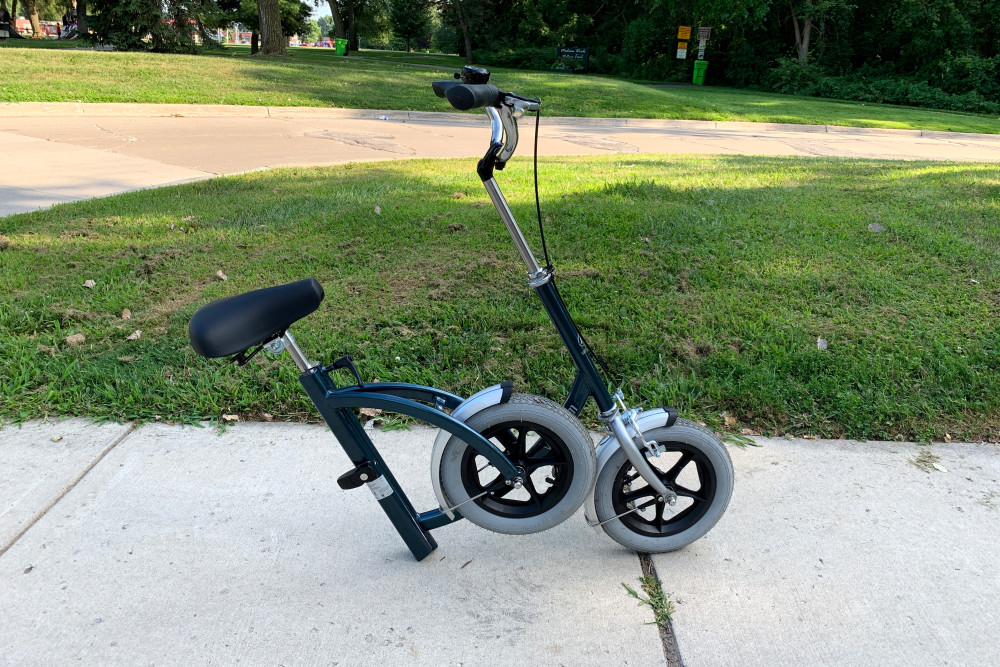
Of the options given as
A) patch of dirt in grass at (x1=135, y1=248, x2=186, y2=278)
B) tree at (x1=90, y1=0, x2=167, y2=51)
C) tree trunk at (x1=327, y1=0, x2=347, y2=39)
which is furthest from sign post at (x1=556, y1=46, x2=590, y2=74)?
patch of dirt in grass at (x1=135, y1=248, x2=186, y2=278)

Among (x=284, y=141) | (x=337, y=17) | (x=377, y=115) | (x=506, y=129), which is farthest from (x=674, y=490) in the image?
(x=337, y=17)

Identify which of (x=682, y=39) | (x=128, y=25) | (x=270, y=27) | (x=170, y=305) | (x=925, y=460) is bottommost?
(x=925, y=460)

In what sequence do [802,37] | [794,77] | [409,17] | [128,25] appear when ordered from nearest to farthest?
1. [128,25]
2. [794,77]
3. [802,37]
4. [409,17]

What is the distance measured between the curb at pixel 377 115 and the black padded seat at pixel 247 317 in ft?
37.3

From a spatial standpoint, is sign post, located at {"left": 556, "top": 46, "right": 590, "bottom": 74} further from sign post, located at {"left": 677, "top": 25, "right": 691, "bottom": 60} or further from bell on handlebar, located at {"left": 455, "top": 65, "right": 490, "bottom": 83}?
bell on handlebar, located at {"left": 455, "top": 65, "right": 490, "bottom": 83}

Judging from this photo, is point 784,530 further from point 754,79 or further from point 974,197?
point 754,79

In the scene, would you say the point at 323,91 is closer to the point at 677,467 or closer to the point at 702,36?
the point at 677,467

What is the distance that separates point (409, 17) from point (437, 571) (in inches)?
2040

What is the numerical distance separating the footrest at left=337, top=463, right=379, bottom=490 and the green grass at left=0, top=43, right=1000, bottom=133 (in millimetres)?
12295

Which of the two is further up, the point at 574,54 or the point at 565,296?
the point at 574,54

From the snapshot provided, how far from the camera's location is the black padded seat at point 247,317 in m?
1.81

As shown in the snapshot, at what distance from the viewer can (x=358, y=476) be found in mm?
2098

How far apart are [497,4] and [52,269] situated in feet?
114

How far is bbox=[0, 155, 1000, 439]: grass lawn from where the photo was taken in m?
3.30
